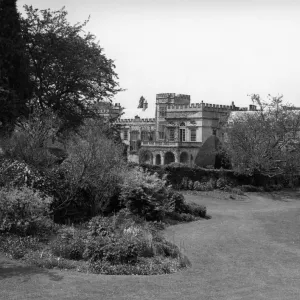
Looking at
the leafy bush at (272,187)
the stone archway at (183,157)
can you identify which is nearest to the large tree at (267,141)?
the leafy bush at (272,187)

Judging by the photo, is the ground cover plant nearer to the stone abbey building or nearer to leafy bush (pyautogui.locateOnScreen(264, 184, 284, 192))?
leafy bush (pyautogui.locateOnScreen(264, 184, 284, 192))

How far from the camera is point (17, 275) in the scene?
1338 centimetres

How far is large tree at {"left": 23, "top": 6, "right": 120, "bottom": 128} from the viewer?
35375mm

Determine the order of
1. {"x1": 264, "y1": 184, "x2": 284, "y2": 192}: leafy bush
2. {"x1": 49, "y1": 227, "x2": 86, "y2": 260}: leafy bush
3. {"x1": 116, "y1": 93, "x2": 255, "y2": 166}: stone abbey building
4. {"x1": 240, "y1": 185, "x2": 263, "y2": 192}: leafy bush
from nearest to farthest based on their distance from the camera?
1. {"x1": 49, "y1": 227, "x2": 86, "y2": 260}: leafy bush
2. {"x1": 240, "y1": 185, "x2": 263, "y2": 192}: leafy bush
3. {"x1": 264, "y1": 184, "x2": 284, "y2": 192}: leafy bush
4. {"x1": 116, "y1": 93, "x2": 255, "y2": 166}: stone abbey building

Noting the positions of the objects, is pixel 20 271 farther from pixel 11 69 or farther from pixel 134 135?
pixel 134 135

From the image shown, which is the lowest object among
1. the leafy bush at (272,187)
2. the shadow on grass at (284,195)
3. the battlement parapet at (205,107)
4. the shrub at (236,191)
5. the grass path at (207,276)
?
the grass path at (207,276)

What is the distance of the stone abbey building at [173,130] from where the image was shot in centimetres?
7850

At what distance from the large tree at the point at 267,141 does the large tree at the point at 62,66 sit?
564 inches

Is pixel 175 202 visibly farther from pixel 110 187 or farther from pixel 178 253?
pixel 178 253

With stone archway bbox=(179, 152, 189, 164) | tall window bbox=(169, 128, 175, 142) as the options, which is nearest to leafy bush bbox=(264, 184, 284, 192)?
stone archway bbox=(179, 152, 189, 164)

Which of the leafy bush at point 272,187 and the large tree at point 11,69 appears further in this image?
the leafy bush at point 272,187

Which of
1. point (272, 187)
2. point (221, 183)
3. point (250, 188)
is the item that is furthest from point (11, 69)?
point (272, 187)

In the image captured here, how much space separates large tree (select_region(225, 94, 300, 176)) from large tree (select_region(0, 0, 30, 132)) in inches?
809

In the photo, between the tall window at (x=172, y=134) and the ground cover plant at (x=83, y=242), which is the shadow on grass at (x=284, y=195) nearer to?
the ground cover plant at (x=83, y=242)
